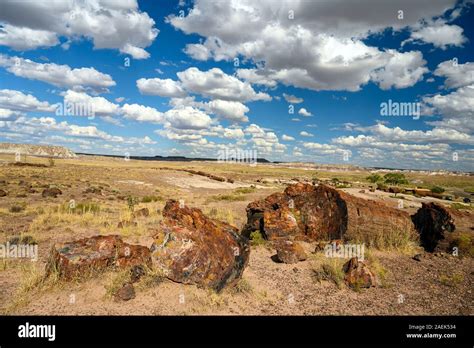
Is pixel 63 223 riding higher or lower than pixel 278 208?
lower

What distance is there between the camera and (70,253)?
7461mm

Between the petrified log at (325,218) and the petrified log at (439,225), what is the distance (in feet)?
1.24

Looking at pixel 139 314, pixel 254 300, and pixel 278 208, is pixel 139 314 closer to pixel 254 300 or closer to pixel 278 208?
pixel 254 300

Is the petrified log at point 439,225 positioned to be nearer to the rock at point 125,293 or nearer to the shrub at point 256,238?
the shrub at point 256,238

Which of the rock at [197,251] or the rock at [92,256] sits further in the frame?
the rock at [92,256]

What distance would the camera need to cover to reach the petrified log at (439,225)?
10.2 metres

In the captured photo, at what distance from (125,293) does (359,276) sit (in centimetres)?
536

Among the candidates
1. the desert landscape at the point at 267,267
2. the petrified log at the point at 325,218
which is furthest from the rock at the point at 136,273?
the petrified log at the point at 325,218

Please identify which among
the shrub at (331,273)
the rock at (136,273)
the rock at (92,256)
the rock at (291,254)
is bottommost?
the shrub at (331,273)

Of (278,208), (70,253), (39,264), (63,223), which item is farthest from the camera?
(63,223)
